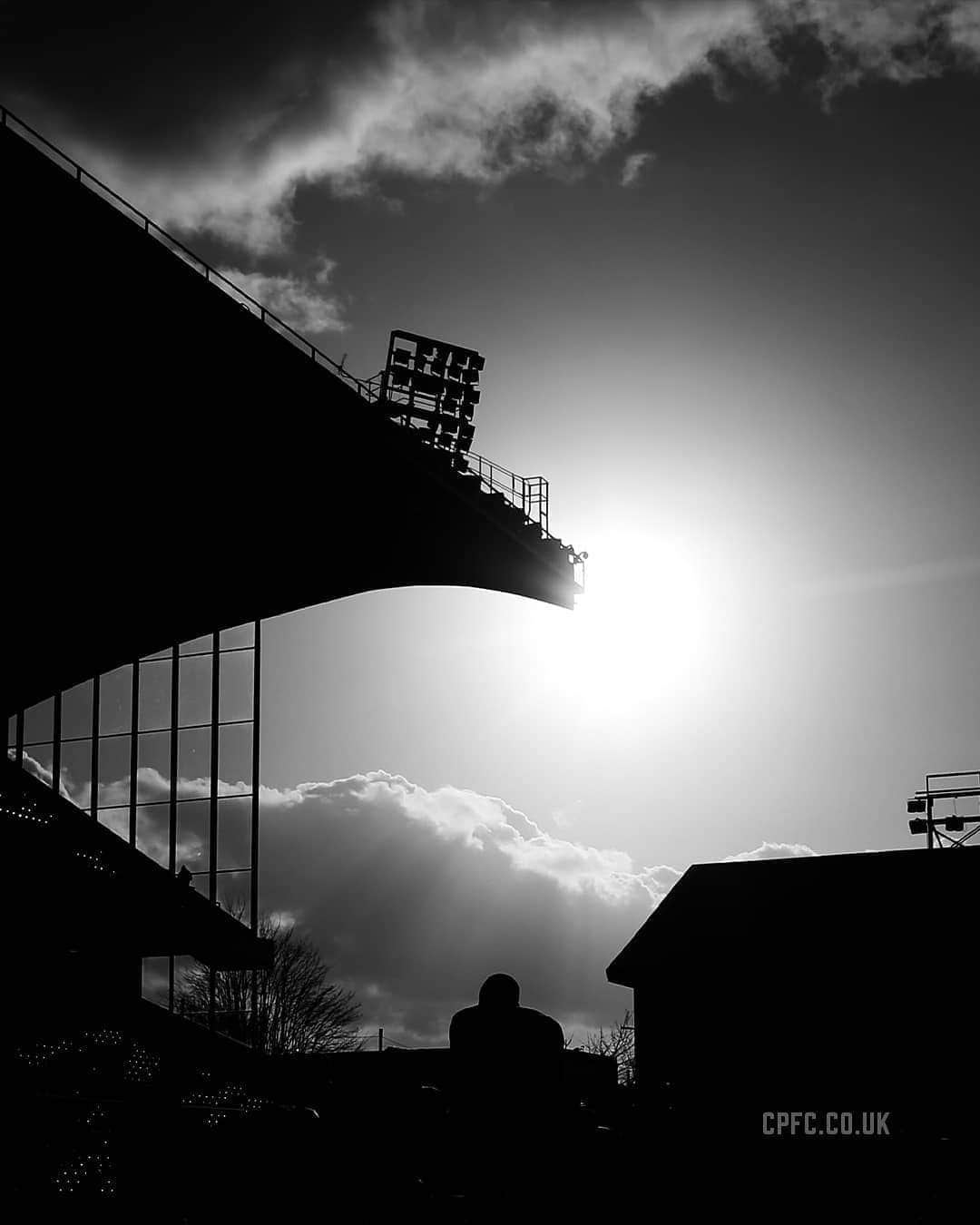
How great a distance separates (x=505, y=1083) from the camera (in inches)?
268

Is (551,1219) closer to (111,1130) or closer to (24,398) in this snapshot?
(111,1130)

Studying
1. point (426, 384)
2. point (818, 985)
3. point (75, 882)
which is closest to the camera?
point (75, 882)

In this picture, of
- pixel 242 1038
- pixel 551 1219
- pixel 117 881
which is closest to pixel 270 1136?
pixel 551 1219

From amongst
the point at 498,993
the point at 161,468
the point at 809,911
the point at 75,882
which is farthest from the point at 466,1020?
the point at 809,911

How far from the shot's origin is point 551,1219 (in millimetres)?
7035

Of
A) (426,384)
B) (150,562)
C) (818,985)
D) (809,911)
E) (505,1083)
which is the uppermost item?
(426,384)

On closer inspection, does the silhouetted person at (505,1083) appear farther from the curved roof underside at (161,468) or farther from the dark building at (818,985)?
the dark building at (818,985)

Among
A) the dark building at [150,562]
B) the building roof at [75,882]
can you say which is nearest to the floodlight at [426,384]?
the dark building at [150,562]

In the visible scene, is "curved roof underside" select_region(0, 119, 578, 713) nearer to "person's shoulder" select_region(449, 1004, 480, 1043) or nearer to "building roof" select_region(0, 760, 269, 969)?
"building roof" select_region(0, 760, 269, 969)

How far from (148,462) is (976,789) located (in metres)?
26.6

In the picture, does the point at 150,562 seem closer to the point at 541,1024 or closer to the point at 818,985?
the point at 818,985

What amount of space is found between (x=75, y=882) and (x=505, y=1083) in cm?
1102

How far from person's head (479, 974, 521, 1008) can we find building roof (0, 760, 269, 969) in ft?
33.1

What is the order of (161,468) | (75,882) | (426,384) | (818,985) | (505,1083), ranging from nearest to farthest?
1. (505,1083)
2. (75,882)
3. (161,468)
4. (818,985)
5. (426,384)
